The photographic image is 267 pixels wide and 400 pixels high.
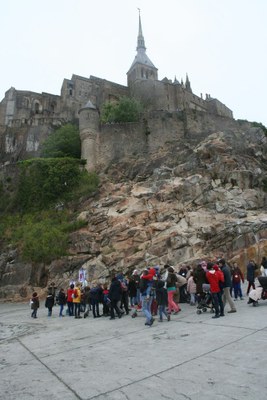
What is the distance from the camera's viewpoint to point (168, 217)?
2391 centimetres

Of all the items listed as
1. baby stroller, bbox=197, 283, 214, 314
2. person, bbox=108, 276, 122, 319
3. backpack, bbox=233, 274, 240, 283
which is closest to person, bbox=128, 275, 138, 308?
person, bbox=108, 276, 122, 319

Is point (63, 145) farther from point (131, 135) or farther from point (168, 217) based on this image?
point (168, 217)

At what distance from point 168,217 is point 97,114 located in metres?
16.1

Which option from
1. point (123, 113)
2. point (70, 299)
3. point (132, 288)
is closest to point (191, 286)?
point (132, 288)

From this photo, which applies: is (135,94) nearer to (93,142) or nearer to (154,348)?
(93,142)

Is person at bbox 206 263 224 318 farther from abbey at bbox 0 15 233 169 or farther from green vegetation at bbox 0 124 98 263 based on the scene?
abbey at bbox 0 15 233 169

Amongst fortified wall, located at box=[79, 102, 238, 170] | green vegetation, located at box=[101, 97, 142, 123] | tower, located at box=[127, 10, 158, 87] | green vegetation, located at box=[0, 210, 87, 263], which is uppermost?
tower, located at box=[127, 10, 158, 87]

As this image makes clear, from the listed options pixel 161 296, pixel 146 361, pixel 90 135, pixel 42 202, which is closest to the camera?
pixel 146 361

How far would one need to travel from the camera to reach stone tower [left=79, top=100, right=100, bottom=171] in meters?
33.2

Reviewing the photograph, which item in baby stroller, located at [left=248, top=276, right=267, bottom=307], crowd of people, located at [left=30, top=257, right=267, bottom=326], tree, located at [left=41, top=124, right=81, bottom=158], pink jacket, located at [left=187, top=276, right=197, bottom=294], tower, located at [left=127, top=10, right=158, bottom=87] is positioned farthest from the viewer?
tower, located at [left=127, top=10, right=158, bottom=87]

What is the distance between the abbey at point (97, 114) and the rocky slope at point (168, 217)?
2.78 meters

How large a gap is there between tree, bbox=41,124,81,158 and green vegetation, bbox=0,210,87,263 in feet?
A: 30.2

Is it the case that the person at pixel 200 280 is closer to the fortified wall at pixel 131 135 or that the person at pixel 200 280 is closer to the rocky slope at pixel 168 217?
the rocky slope at pixel 168 217

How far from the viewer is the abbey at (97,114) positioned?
111 feet
